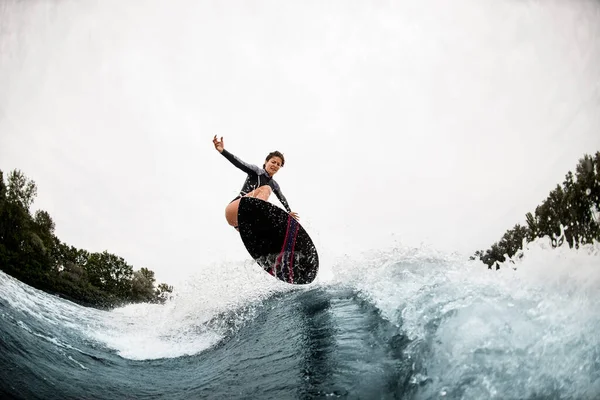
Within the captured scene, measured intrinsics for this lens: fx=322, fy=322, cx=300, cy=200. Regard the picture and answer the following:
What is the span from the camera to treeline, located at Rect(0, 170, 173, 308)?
2698 cm

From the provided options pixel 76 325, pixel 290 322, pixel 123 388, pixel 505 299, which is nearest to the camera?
pixel 505 299

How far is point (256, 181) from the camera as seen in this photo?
6.61 meters

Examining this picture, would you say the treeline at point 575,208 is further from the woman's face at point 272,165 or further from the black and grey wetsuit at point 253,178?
the black and grey wetsuit at point 253,178

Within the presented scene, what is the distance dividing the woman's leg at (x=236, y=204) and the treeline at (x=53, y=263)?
2772cm

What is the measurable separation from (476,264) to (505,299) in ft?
2.98

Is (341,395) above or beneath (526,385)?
beneath

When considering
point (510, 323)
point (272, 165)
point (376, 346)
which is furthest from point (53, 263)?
point (510, 323)

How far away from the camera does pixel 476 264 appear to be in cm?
369

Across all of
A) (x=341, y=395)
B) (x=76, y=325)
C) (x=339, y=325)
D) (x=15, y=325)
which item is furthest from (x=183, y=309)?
(x=341, y=395)

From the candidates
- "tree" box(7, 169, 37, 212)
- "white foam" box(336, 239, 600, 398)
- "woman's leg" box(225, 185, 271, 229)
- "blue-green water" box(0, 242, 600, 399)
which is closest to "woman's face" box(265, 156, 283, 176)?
"woman's leg" box(225, 185, 271, 229)

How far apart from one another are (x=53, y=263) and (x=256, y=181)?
119 feet

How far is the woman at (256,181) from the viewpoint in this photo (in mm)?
6250

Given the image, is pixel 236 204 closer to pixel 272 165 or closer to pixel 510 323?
pixel 272 165

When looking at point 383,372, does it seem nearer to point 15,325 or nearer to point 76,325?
point 15,325
